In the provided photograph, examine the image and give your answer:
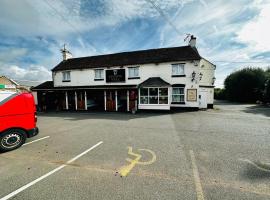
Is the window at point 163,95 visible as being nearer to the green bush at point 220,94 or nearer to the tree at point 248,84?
the tree at point 248,84

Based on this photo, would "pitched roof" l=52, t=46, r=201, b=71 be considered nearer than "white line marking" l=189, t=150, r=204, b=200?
No

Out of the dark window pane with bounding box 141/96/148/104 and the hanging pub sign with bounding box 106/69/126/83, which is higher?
the hanging pub sign with bounding box 106/69/126/83

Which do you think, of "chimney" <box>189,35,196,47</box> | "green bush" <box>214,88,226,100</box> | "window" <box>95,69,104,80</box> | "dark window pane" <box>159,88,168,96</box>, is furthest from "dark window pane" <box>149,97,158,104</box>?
"green bush" <box>214,88,226,100</box>

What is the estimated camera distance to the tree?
29.7 m

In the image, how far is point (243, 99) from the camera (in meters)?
31.8

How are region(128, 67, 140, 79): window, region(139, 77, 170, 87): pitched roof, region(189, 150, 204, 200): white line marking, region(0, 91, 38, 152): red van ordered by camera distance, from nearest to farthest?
1. region(189, 150, 204, 200): white line marking
2. region(0, 91, 38, 152): red van
3. region(139, 77, 170, 87): pitched roof
4. region(128, 67, 140, 79): window

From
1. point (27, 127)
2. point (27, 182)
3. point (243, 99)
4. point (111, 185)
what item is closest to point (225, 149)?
point (111, 185)

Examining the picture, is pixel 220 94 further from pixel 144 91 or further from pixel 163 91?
pixel 144 91

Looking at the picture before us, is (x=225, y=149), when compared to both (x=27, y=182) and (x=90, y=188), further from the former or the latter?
(x=27, y=182)

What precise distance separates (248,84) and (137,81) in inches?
1086

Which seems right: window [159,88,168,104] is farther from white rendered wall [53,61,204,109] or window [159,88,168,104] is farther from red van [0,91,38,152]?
red van [0,91,38,152]

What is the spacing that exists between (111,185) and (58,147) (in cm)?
342

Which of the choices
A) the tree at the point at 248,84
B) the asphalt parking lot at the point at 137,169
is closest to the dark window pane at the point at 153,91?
the asphalt parking lot at the point at 137,169

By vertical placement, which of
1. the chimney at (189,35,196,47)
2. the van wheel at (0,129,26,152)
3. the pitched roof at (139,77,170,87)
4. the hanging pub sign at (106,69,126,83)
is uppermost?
the chimney at (189,35,196,47)
